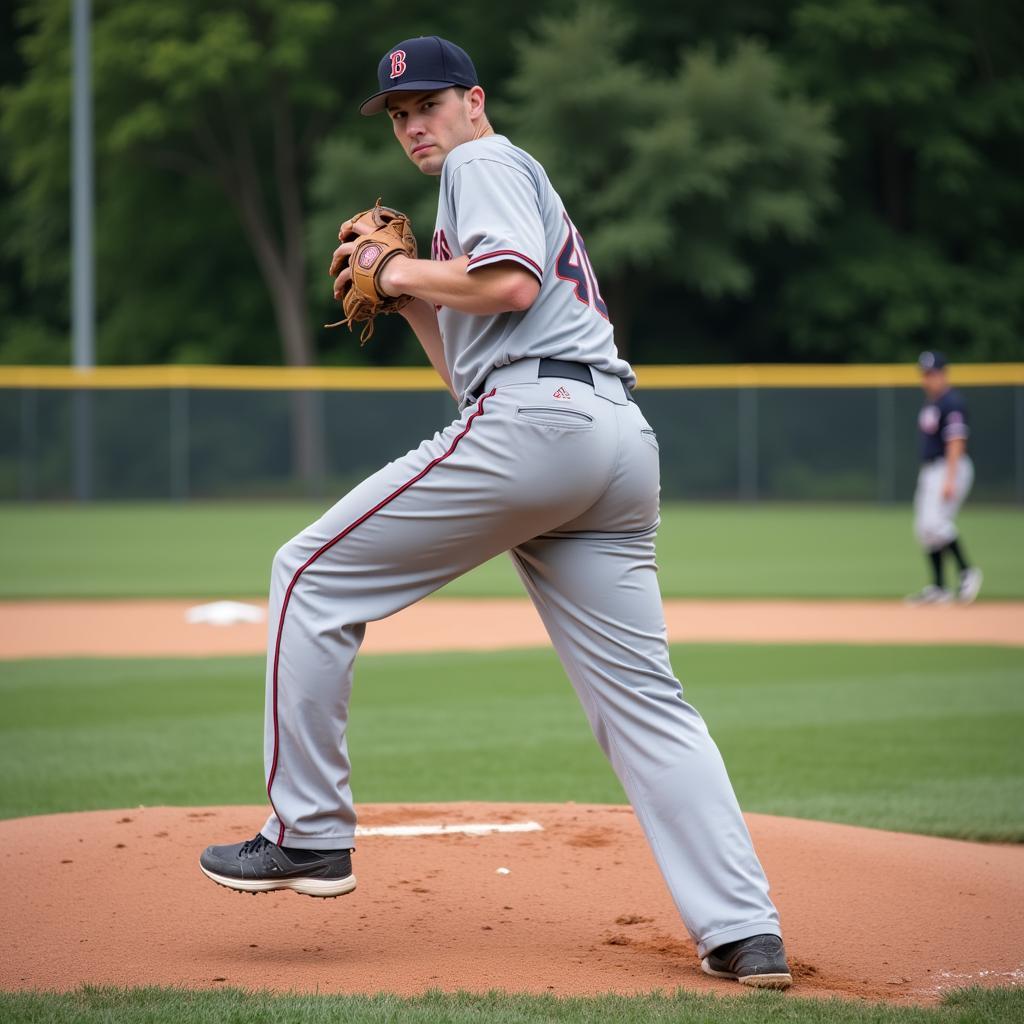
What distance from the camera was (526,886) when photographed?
13.3 feet

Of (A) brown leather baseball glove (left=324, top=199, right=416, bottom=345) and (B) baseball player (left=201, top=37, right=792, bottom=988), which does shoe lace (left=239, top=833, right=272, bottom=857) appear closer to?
(B) baseball player (left=201, top=37, right=792, bottom=988)

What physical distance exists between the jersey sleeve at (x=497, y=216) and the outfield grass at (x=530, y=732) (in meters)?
2.99

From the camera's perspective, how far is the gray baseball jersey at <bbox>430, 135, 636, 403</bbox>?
10.1ft

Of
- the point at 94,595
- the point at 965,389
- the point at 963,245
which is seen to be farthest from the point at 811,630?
the point at 963,245

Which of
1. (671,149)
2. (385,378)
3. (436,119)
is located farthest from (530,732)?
(671,149)

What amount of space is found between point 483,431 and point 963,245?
102 ft

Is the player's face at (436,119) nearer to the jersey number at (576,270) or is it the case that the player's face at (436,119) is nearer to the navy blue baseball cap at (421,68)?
the navy blue baseball cap at (421,68)

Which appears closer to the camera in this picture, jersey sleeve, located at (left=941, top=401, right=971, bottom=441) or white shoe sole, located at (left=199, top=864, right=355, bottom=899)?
white shoe sole, located at (left=199, top=864, right=355, bottom=899)

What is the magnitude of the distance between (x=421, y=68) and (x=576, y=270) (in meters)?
0.54

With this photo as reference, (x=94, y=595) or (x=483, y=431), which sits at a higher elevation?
(x=483, y=431)

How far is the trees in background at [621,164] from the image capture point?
94.0 ft

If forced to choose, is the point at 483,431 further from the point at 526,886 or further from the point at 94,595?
the point at 94,595

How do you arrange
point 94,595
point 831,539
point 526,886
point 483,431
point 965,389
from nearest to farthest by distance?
point 483,431 < point 526,886 < point 94,595 < point 831,539 < point 965,389

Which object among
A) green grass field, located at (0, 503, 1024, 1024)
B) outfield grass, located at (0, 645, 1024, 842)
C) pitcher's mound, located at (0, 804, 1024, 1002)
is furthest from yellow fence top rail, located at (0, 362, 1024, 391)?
pitcher's mound, located at (0, 804, 1024, 1002)
